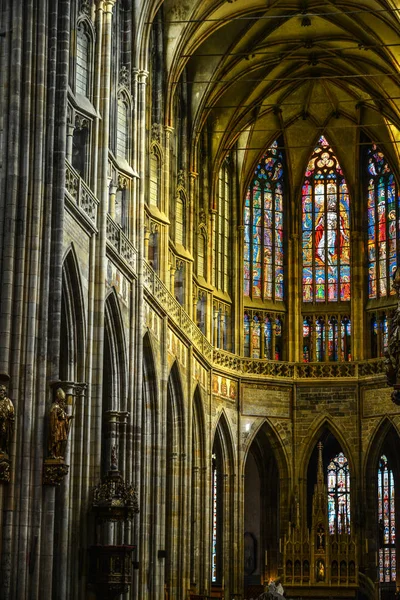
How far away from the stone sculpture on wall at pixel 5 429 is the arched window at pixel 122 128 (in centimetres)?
1355

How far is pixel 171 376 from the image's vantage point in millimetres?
43156

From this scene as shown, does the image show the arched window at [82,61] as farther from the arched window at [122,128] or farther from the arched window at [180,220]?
the arched window at [180,220]

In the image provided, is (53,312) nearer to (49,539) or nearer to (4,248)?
(4,248)

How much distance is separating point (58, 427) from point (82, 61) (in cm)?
1109

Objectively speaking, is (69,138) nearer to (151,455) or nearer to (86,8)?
(86,8)

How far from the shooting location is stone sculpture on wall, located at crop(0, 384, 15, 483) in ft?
78.7

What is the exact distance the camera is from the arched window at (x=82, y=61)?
107 ft

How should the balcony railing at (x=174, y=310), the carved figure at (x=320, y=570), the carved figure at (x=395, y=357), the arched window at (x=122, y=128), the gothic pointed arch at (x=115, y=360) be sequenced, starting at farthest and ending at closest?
the carved figure at (x=320, y=570) < the balcony railing at (x=174, y=310) < the arched window at (x=122, y=128) < the gothic pointed arch at (x=115, y=360) < the carved figure at (x=395, y=357)

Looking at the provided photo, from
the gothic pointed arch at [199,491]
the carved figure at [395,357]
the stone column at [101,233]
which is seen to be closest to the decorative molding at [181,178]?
the gothic pointed arch at [199,491]

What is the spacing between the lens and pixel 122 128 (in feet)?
121

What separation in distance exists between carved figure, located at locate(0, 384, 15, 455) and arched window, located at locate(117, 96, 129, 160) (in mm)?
13523

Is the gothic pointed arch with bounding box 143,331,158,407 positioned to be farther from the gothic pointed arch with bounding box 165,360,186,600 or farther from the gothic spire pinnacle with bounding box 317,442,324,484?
the gothic spire pinnacle with bounding box 317,442,324,484

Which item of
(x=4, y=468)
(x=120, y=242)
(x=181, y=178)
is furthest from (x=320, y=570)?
(x=4, y=468)

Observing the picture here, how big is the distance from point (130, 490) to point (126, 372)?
4.51 metres
